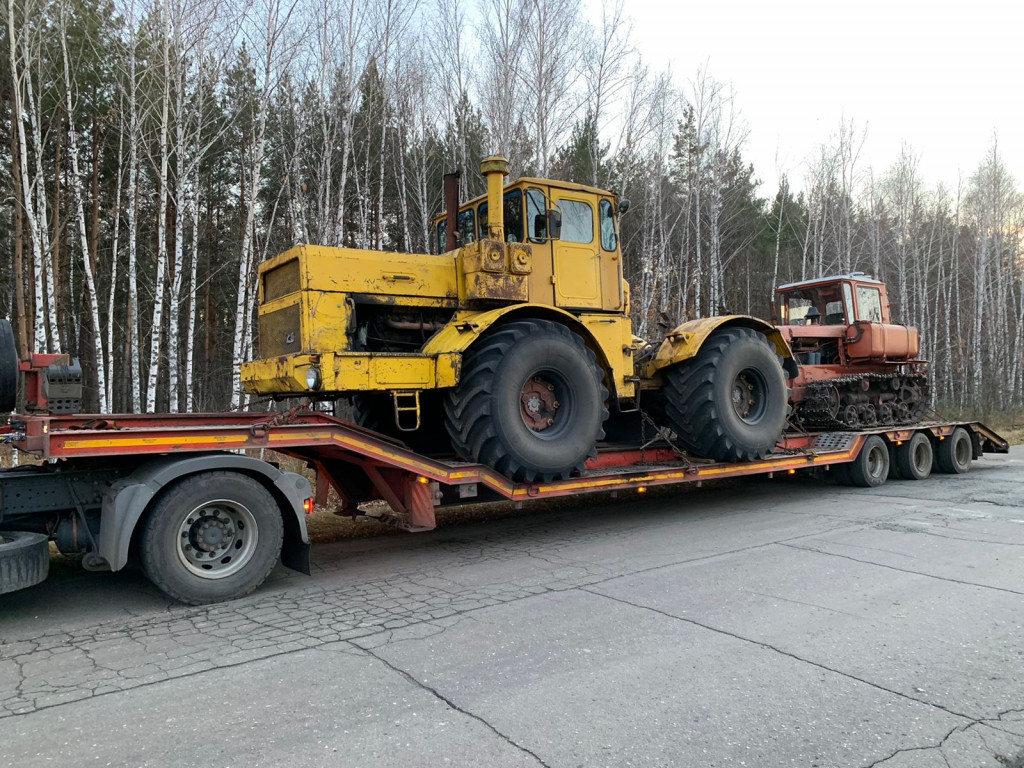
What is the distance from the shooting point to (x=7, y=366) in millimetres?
5594

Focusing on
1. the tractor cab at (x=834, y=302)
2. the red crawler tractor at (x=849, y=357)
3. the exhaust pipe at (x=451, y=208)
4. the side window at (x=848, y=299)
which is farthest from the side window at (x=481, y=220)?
the side window at (x=848, y=299)

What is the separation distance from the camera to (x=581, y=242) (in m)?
8.20

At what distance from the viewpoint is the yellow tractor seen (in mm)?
6785

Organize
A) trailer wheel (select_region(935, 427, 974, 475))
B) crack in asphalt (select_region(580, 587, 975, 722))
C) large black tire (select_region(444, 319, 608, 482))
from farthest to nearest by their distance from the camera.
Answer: trailer wheel (select_region(935, 427, 974, 475)) < large black tire (select_region(444, 319, 608, 482)) < crack in asphalt (select_region(580, 587, 975, 722))

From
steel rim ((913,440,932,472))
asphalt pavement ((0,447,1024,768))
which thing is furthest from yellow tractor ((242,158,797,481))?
steel rim ((913,440,932,472))

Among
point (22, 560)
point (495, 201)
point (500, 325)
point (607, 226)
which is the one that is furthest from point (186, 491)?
point (607, 226)

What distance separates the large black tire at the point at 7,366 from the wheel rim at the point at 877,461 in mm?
11023

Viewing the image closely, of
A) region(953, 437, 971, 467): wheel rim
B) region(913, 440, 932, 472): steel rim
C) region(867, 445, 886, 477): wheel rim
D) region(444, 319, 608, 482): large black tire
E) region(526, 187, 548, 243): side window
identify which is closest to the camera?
region(444, 319, 608, 482): large black tire

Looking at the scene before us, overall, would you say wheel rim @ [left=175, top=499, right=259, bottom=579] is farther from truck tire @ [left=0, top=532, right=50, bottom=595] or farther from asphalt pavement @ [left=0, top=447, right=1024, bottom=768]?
truck tire @ [left=0, top=532, right=50, bottom=595]

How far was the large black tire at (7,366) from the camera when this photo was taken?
5.58 meters

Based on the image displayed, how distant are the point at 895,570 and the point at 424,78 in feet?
61.1

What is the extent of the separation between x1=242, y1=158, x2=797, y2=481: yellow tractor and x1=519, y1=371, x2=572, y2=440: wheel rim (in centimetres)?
1

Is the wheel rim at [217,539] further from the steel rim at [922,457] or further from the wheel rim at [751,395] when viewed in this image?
the steel rim at [922,457]

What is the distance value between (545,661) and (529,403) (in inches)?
137
